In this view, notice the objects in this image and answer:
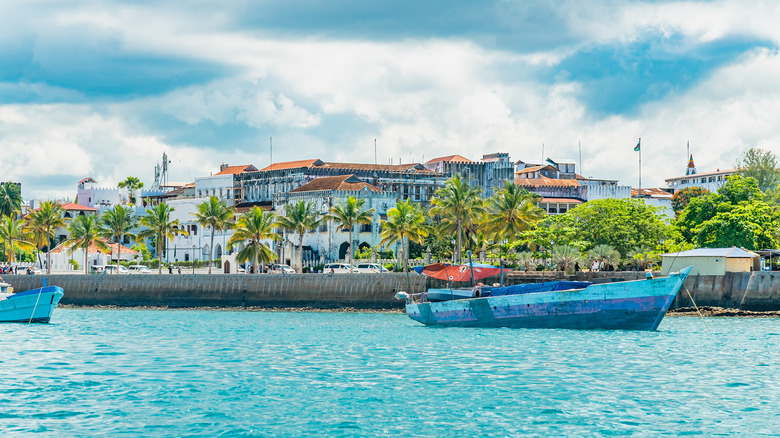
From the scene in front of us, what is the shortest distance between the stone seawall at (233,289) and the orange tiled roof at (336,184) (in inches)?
1148

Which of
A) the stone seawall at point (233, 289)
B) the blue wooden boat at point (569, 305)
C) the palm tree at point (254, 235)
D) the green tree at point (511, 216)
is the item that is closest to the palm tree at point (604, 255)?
the green tree at point (511, 216)

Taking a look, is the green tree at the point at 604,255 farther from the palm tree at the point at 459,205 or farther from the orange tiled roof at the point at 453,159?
the orange tiled roof at the point at 453,159

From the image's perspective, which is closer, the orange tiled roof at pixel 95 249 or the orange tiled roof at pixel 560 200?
the orange tiled roof at pixel 95 249

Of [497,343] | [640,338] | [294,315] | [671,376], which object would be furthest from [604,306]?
[294,315]

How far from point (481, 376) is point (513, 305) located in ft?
62.4

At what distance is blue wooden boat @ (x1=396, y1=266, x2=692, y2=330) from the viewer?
48.3 metres

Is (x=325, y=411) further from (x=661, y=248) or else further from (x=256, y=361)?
(x=661, y=248)

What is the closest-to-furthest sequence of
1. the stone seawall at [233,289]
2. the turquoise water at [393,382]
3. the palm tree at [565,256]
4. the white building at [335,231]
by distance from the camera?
the turquoise water at [393,382] → the stone seawall at [233,289] → the palm tree at [565,256] → the white building at [335,231]

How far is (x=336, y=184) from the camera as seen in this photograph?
105m

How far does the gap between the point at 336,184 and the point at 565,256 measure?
3873 cm

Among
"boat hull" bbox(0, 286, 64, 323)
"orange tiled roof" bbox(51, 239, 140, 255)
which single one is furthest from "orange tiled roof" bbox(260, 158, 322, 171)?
"boat hull" bbox(0, 286, 64, 323)

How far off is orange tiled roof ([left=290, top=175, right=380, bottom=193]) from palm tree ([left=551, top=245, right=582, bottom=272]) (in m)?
34.6

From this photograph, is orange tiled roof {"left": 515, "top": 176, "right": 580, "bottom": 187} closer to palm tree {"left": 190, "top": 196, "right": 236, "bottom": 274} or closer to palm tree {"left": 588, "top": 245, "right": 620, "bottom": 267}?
palm tree {"left": 190, "top": 196, "right": 236, "bottom": 274}

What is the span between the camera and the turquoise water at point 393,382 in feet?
79.2
